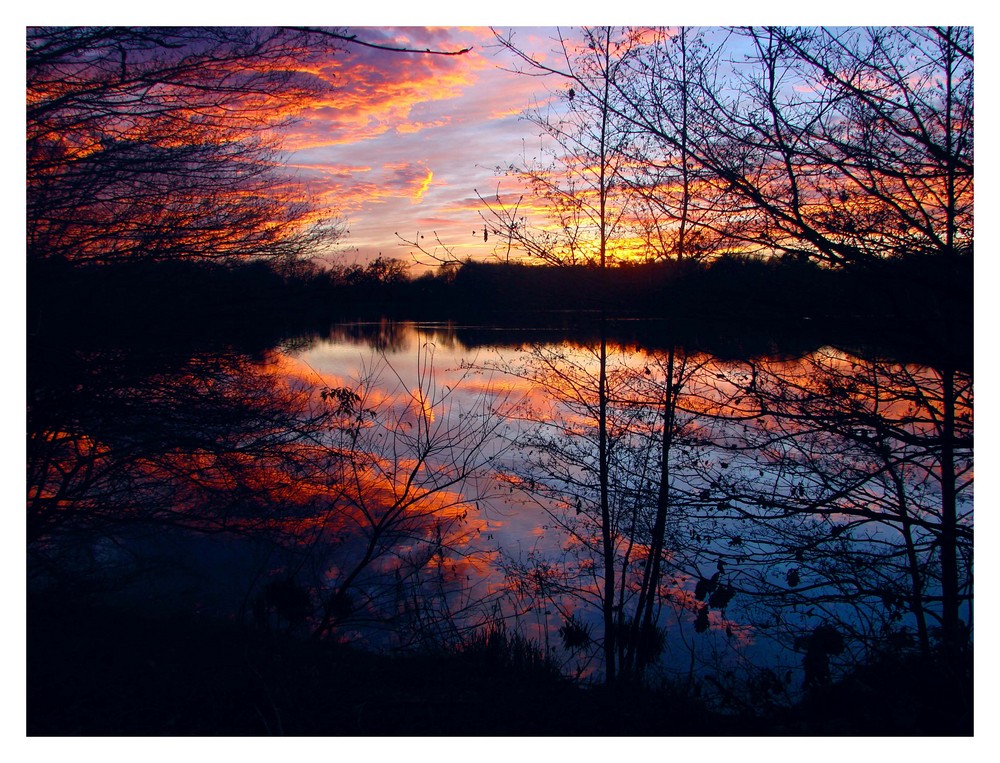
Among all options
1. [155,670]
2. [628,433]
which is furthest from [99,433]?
[628,433]

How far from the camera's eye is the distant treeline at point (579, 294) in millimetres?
3357

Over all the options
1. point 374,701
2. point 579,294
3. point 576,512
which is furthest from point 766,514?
point 374,701

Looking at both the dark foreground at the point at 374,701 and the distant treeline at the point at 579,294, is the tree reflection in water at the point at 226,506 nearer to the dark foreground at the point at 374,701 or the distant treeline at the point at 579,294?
the distant treeline at the point at 579,294

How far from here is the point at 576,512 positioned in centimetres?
605

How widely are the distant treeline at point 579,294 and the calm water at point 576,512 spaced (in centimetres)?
36

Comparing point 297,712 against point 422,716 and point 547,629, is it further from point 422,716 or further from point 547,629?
point 547,629

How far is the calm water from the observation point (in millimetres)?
3947

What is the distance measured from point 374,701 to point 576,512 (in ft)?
12.0

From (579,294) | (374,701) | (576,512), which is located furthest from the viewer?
(576,512)

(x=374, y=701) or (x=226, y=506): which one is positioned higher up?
(x=226, y=506)

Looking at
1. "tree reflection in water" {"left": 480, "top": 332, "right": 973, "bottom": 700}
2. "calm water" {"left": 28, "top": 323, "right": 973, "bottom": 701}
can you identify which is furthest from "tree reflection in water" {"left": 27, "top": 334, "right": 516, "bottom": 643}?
"tree reflection in water" {"left": 480, "top": 332, "right": 973, "bottom": 700}

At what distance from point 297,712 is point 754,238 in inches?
132

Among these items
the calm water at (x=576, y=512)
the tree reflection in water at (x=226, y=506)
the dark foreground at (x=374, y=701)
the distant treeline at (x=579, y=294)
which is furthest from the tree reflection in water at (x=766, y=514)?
the tree reflection in water at (x=226, y=506)

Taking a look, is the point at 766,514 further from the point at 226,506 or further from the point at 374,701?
the point at 226,506
